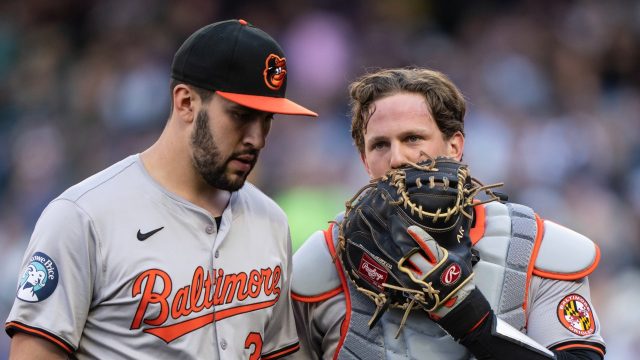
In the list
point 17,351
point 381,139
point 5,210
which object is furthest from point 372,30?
point 17,351

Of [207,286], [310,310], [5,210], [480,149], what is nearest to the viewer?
[207,286]

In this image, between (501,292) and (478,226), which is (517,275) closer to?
(501,292)

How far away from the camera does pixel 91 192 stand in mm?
3279

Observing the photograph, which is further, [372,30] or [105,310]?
[372,30]

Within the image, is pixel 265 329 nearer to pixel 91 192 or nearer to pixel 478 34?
pixel 91 192

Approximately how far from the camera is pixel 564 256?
3430mm

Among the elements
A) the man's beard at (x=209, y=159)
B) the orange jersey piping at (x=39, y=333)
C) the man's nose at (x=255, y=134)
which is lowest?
the orange jersey piping at (x=39, y=333)

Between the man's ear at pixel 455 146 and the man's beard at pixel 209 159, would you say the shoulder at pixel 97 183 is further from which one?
the man's ear at pixel 455 146

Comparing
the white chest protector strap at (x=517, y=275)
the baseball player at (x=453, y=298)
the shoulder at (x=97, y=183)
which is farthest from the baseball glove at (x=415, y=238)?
the shoulder at (x=97, y=183)

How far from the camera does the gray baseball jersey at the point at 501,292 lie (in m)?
3.35

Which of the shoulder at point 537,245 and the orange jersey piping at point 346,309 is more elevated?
the shoulder at point 537,245

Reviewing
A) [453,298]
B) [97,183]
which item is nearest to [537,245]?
[453,298]

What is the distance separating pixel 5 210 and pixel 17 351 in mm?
5900

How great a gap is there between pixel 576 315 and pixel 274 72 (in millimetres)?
1213
